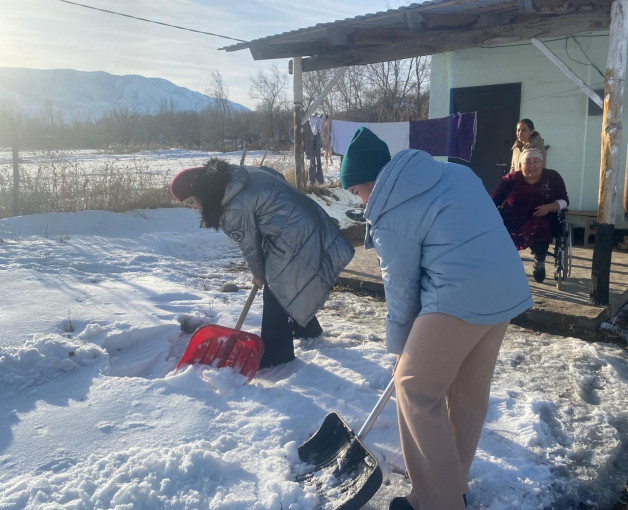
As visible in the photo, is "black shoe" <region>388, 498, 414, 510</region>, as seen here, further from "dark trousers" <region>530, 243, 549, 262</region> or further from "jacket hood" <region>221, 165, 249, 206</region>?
"dark trousers" <region>530, 243, 549, 262</region>

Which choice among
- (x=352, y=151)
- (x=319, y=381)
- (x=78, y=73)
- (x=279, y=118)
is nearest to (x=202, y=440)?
(x=319, y=381)

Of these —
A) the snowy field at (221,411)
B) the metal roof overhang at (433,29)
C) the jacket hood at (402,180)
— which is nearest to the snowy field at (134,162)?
the metal roof overhang at (433,29)

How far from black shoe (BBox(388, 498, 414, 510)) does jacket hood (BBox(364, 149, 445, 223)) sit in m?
1.19

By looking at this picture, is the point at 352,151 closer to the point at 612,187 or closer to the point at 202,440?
the point at 202,440

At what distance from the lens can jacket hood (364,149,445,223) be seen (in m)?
1.82

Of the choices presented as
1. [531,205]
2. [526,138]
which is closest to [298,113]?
[526,138]

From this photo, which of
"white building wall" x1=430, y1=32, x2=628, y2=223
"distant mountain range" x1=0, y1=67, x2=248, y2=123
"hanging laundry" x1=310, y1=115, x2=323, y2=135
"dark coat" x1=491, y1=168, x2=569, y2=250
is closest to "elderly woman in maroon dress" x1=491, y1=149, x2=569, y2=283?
"dark coat" x1=491, y1=168, x2=569, y2=250

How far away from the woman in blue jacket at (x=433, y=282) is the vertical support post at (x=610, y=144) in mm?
3143

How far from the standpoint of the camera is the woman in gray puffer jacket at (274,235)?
327cm

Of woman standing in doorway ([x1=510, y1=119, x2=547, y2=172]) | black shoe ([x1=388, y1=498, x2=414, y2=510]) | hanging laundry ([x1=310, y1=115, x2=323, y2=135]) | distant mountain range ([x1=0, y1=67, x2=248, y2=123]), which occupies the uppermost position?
distant mountain range ([x1=0, y1=67, x2=248, y2=123])

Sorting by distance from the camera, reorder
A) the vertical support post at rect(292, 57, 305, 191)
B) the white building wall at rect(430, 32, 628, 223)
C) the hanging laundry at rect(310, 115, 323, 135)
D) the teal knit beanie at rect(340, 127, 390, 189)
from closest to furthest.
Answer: the teal knit beanie at rect(340, 127, 390, 189)
the white building wall at rect(430, 32, 628, 223)
the vertical support post at rect(292, 57, 305, 191)
the hanging laundry at rect(310, 115, 323, 135)

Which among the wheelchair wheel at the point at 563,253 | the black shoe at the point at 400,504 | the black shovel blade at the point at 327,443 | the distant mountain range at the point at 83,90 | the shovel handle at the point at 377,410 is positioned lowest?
the black shoe at the point at 400,504

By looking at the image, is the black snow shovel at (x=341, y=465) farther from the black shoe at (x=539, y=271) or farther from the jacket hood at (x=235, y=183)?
the black shoe at (x=539, y=271)

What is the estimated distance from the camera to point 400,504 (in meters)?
2.14
